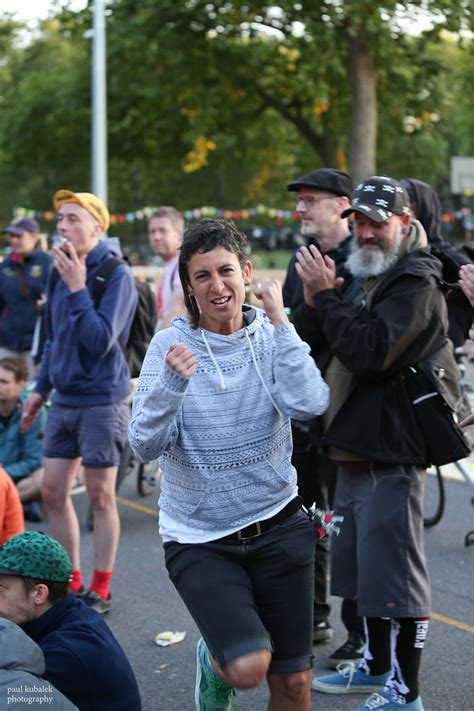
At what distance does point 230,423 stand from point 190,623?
2430 millimetres

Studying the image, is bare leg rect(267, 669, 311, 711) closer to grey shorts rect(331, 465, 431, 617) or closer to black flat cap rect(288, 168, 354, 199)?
grey shorts rect(331, 465, 431, 617)

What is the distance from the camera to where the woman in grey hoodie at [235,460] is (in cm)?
319

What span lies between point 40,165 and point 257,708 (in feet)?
101

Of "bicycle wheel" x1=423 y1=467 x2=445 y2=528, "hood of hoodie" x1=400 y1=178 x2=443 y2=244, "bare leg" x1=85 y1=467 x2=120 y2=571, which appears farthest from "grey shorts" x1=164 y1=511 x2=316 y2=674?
"bicycle wheel" x1=423 y1=467 x2=445 y2=528

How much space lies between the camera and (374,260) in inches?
161

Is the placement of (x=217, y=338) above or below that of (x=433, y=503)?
above

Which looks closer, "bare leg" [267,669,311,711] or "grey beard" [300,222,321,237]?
"bare leg" [267,669,311,711]

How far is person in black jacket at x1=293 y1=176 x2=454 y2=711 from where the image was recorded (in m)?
3.95

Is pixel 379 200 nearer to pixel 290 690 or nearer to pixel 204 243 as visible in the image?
pixel 204 243

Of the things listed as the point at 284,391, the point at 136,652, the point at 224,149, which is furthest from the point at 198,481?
the point at 224,149

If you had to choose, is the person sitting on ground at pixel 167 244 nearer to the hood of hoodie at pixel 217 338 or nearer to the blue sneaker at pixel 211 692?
the hood of hoodie at pixel 217 338

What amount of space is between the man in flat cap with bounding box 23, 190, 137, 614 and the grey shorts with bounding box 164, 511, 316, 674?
2.17m

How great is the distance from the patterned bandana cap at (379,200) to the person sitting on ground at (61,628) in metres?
1.69

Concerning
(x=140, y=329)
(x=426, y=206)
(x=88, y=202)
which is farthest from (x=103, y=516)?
(x=426, y=206)
